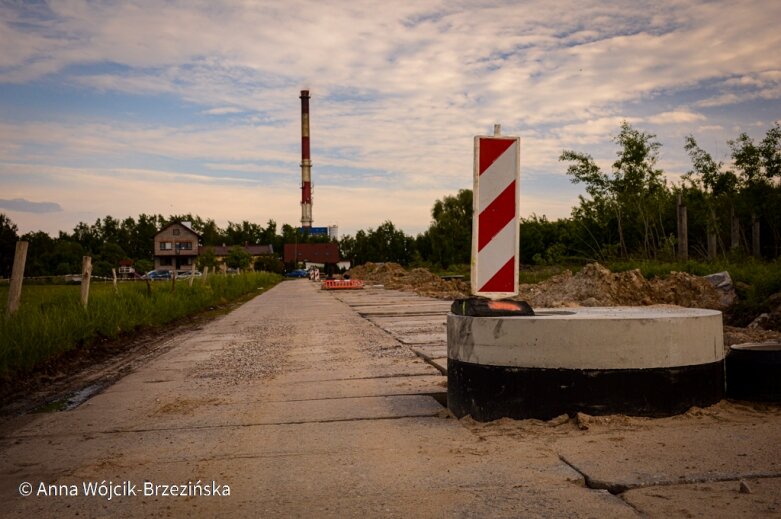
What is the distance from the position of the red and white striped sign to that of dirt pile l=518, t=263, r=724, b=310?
956 centimetres

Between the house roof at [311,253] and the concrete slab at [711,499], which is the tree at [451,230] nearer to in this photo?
the house roof at [311,253]

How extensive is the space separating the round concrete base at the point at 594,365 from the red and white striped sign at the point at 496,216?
454 mm

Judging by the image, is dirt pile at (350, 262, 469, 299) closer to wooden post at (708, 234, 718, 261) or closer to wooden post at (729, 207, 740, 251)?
wooden post at (708, 234, 718, 261)

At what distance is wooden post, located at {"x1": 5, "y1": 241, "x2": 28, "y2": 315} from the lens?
10203 millimetres

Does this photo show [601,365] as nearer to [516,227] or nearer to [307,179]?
[516,227]

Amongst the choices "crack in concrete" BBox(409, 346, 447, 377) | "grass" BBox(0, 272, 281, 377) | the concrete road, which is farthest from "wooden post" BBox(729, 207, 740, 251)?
the concrete road

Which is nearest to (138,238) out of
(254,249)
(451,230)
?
(254,249)

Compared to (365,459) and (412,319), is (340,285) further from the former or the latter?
(365,459)

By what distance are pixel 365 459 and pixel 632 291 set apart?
45.6 feet

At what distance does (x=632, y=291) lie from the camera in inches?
658

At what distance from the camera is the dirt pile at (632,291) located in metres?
15.3

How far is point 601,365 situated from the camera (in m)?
4.61

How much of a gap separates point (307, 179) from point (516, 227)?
295 feet

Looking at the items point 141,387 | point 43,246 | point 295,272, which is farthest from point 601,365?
point 43,246
